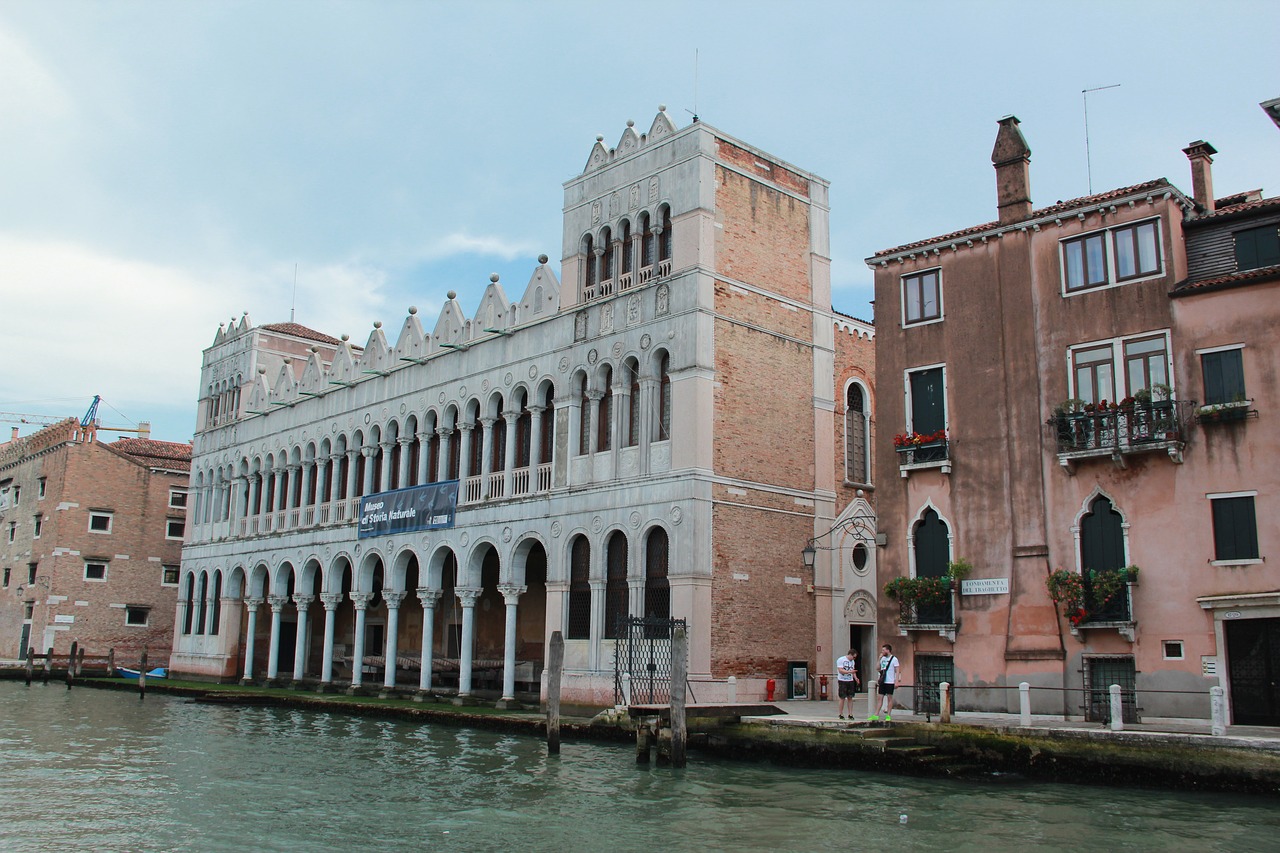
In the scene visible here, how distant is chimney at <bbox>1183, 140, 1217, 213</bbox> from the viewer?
843 inches

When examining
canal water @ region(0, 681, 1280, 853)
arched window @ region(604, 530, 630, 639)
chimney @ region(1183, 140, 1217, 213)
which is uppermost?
chimney @ region(1183, 140, 1217, 213)

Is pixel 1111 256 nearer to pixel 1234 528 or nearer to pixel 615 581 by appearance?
pixel 1234 528

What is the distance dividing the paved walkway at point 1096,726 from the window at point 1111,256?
752 cm

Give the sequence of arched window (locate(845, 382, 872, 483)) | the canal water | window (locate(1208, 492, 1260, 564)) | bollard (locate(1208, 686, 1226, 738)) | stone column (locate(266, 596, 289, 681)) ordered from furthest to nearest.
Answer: stone column (locate(266, 596, 289, 681)), arched window (locate(845, 382, 872, 483)), window (locate(1208, 492, 1260, 564)), bollard (locate(1208, 686, 1226, 738)), the canal water

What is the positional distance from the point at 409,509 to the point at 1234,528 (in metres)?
22.5

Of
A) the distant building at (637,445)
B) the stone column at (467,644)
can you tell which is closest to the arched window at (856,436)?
the distant building at (637,445)

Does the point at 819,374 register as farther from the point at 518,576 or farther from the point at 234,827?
the point at 234,827

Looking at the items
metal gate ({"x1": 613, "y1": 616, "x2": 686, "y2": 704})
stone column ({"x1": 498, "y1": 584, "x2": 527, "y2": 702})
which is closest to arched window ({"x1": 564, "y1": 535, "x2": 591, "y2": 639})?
stone column ({"x1": 498, "y1": 584, "x2": 527, "y2": 702})

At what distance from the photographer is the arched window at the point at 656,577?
26.6 metres

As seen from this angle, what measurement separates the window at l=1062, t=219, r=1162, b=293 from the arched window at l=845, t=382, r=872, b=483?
9.98 meters

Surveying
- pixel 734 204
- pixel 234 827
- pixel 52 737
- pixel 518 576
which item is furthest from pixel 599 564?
pixel 234 827

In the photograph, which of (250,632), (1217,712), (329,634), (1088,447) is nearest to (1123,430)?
(1088,447)

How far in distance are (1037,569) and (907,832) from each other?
321 inches

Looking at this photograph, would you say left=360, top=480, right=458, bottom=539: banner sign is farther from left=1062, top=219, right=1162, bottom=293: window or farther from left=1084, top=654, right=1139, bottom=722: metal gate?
left=1084, top=654, right=1139, bottom=722: metal gate
